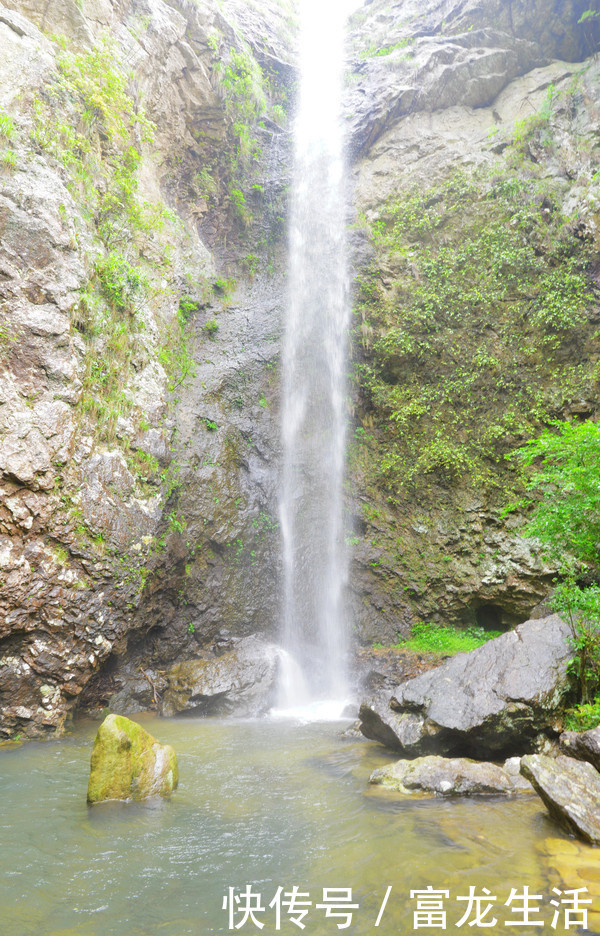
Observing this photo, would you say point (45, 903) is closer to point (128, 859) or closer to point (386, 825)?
point (128, 859)

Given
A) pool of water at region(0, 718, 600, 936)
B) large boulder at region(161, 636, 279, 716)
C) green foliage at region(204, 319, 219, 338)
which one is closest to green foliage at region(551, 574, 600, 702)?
pool of water at region(0, 718, 600, 936)

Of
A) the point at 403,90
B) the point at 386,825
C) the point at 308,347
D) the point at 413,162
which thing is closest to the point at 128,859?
the point at 386,825

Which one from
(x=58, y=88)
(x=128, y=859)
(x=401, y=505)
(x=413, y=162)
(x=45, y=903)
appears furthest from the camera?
(x=413, y=162)

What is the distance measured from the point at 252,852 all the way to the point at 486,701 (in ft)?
11.0

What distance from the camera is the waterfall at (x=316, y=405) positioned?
35.4ft

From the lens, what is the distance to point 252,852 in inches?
154

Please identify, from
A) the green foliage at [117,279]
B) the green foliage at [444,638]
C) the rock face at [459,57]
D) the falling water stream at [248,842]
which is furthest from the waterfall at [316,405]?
the green foliage at [117,279]

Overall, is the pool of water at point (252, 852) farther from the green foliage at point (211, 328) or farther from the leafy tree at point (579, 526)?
the green foliage at point (211, 328)

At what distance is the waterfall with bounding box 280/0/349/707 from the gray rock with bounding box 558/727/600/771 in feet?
17.6

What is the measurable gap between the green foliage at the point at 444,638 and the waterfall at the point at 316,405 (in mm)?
1509

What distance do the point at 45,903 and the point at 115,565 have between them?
5636 mm

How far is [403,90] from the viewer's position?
15.4 metres

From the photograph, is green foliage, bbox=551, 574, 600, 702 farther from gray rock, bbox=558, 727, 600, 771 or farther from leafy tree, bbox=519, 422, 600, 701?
gray rock, bbox=558, 727, 600, 771

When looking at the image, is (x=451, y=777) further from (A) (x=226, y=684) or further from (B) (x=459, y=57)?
(B) (x=459, y=57)
